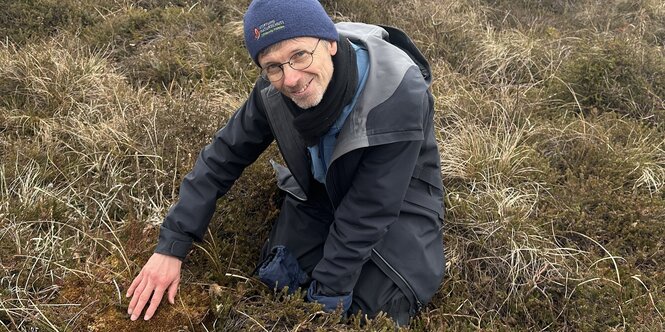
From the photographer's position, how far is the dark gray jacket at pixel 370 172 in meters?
2.35

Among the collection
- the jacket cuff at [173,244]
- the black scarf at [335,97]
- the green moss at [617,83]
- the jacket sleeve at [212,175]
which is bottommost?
the green moss at [617,83]

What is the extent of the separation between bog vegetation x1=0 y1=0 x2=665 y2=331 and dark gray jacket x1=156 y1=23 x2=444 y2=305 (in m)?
0.32

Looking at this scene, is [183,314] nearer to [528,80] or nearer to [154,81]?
[154,81]

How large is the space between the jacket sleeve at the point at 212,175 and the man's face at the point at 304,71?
372mm

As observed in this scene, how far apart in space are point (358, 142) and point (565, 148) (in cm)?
278

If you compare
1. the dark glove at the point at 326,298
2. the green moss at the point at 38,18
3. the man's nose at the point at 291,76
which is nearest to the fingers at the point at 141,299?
the dark glove at the point at 326,298

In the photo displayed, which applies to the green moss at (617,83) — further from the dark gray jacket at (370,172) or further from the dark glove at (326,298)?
the dark glove at (326,298)

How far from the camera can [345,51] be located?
7.71ft

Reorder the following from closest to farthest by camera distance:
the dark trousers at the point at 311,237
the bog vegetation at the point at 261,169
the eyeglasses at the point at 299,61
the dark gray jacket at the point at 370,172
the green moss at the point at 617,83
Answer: the eyeglasses at the point at 299,61 → the dark gray jacket at the point at 370,172 → the bog vegetation at the point at 261,169 → the dark trousers at the point at 311,237 → the green moss at the point at 617,83

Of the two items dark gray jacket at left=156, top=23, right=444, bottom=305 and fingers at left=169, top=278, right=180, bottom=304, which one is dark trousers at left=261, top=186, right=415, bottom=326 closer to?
dark gray jacket at left=156, top=23, right=444, bottom=305

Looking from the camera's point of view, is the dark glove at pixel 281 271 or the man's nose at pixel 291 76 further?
the dark glove at pixel 281 271

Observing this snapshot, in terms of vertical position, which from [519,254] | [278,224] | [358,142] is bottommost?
[519,254]

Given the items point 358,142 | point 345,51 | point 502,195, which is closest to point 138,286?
point 358,142

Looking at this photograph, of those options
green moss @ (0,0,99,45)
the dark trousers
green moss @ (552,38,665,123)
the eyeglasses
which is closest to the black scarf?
the eyeglasses
